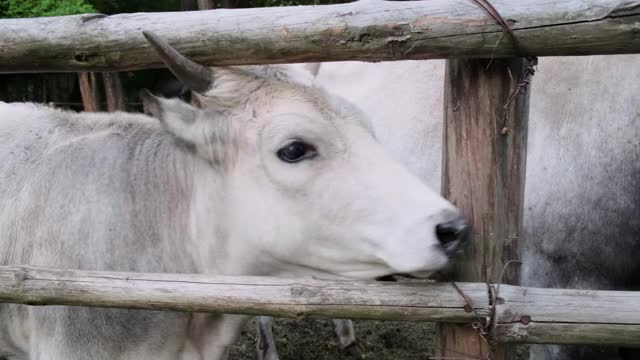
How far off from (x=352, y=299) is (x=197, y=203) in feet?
2.70

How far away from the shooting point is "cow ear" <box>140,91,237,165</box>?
2.52m

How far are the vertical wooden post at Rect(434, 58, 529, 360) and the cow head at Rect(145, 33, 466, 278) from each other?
143 millimetres

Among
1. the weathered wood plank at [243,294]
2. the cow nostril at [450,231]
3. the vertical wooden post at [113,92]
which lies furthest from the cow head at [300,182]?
the vertical wooden post at [113,92]

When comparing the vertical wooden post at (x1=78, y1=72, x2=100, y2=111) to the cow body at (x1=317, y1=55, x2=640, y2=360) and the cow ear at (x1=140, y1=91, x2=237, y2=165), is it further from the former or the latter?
the cow body at (x1=317, y1=55, x2=640, y2=360)

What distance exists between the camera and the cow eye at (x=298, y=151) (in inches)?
92.7

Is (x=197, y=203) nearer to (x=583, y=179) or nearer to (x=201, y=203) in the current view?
(x=201, y=203)

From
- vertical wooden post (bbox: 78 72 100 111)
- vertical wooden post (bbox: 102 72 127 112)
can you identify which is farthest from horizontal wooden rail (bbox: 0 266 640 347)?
vertical wooden post (bbox: 78 72 100 111)

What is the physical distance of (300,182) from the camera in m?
2.35

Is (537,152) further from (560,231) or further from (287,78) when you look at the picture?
(287,78)

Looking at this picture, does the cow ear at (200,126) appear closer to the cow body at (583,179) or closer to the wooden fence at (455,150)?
the wooden fence at (455,150)

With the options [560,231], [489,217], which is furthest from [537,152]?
[489,217]

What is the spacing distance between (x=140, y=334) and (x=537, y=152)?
1.99 metres

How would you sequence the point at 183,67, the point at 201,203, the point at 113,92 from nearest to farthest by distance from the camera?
the point at 183,67
the point at 201,203
the point at 113,92

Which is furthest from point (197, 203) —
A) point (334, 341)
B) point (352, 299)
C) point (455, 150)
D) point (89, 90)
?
point (89, 90)
